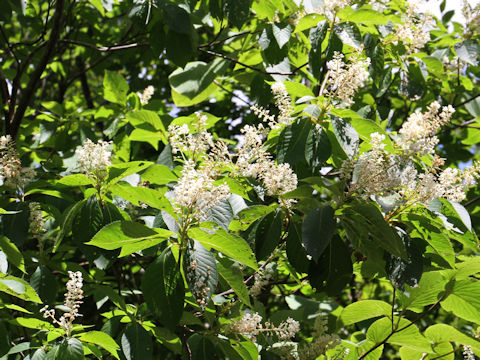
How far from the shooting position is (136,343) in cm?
187

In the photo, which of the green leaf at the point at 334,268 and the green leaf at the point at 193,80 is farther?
the green leaf at the point at 193,80

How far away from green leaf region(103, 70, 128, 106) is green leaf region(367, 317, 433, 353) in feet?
5.94

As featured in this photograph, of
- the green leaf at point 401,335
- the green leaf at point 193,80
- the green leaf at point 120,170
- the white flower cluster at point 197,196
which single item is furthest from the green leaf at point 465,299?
the green leaf at point 193,80

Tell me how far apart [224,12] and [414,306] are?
143cm

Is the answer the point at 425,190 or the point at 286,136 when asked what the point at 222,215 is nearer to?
the point at 286,136

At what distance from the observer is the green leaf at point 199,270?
59.1 inches

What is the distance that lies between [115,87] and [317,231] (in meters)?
1.74

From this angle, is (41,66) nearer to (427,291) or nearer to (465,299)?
(427,291)

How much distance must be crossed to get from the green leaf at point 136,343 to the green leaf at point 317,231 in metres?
0.79

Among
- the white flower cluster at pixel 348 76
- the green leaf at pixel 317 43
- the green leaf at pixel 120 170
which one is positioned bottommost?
the green leaf at pixel 120 170

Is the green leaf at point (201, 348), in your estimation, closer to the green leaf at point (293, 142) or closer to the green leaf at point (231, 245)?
the green leaf at point (231, 245)

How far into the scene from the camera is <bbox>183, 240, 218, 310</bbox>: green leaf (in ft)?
4.92

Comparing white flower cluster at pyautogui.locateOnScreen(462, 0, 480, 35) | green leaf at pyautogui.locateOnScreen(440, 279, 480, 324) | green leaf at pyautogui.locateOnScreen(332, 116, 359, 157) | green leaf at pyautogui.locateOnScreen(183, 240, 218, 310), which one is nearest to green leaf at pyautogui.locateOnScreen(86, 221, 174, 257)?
green leaf at pyautogui.locateOnScreen(183, 240, 218, 310)

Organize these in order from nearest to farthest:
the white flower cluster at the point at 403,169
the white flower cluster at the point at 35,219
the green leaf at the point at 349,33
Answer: the white flower cluster at the point at 403,169 → the white flower cluster at the point at 35,219 → the green leaf at the point at 349,33
